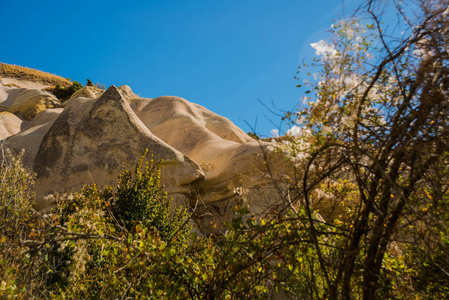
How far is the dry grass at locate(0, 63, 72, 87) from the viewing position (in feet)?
161

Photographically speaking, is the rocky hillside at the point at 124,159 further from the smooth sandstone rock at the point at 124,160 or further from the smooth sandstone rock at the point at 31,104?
the smooth sandstone rock at the point at 31,104

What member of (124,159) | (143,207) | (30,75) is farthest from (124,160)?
(30,75)

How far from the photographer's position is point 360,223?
274 centimetres

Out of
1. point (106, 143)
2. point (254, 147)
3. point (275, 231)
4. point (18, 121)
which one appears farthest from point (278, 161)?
point (18, 121)

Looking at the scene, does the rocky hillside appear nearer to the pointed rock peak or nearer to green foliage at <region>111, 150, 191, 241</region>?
the pointed rock peak

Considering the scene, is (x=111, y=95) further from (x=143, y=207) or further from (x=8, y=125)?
(x=8, y=125)

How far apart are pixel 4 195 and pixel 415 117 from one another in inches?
323

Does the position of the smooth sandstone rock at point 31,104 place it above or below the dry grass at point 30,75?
below

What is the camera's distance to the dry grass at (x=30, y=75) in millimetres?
49031

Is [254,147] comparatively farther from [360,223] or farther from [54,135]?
[360,223]

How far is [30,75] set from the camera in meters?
50.1

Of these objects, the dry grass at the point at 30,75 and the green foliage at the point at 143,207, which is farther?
the dry grass at the point at 30,75

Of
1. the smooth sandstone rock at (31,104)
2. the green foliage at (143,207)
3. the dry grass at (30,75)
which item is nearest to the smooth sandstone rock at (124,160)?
the green foliage at (143,207)

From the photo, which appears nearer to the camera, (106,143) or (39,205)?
(39,205)
